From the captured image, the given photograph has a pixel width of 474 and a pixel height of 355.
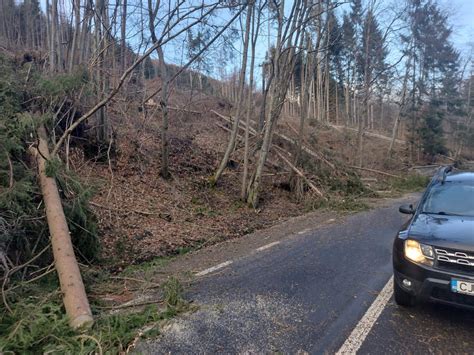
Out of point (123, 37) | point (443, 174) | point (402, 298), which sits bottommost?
point (402, 298)

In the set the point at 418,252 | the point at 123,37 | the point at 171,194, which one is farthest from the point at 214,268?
the point at 123,37

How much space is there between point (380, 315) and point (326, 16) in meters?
15.5

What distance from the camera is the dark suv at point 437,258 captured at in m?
3.86

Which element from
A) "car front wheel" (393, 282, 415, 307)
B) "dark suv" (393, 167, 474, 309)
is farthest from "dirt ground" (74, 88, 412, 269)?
"dark suv" (393, 167, 474, 309)

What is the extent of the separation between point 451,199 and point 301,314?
287 centimetres

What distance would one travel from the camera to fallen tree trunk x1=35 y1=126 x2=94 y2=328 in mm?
3947

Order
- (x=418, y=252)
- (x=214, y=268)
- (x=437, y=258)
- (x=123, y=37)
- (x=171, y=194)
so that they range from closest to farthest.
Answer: (x=437, y=258) → (x=418, y=252) → (x=214, y=268) → (x=171, y=194) → (x=123, y=37)

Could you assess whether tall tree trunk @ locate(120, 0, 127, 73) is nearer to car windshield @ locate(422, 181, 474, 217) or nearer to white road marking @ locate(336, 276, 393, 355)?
car windshield @ locate(422, 181, 474, 217)

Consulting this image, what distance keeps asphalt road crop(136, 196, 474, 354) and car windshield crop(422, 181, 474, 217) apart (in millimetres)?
1297

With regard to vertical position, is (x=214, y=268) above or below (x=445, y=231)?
below

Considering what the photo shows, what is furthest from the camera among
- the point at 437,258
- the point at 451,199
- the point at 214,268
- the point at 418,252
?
the point at 214,268

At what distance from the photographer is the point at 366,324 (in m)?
4.21

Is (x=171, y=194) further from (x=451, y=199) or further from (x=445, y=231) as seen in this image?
(x=445, y=231)

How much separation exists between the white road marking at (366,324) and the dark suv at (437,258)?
280 millimetres
